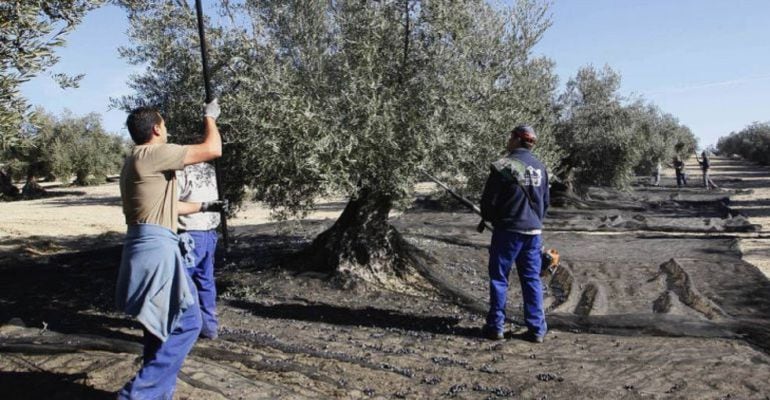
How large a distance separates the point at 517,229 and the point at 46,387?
391 cm

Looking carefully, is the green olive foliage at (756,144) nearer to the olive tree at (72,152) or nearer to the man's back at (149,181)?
the olive tree at (72,152)

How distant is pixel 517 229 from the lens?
557cm

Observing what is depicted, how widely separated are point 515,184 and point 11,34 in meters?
4.65

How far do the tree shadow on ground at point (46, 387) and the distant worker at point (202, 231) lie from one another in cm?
144

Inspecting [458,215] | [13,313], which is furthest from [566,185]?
[13,313]

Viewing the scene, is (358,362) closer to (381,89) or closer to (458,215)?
(381,89)

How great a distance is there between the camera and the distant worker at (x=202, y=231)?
5449 millimetres

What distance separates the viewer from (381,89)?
6.92 meters

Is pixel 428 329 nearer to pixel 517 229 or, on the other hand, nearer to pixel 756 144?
pixel 517 229

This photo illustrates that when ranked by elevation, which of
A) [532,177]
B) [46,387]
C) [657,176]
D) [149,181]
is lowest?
[46,387]

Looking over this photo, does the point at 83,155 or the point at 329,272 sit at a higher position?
the point at 83,155

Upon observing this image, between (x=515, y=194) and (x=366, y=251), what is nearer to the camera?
(x=515, y=194)

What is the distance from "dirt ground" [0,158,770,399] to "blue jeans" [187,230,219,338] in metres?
0.19

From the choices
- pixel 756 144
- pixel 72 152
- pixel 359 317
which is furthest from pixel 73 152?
pixel 756 144
